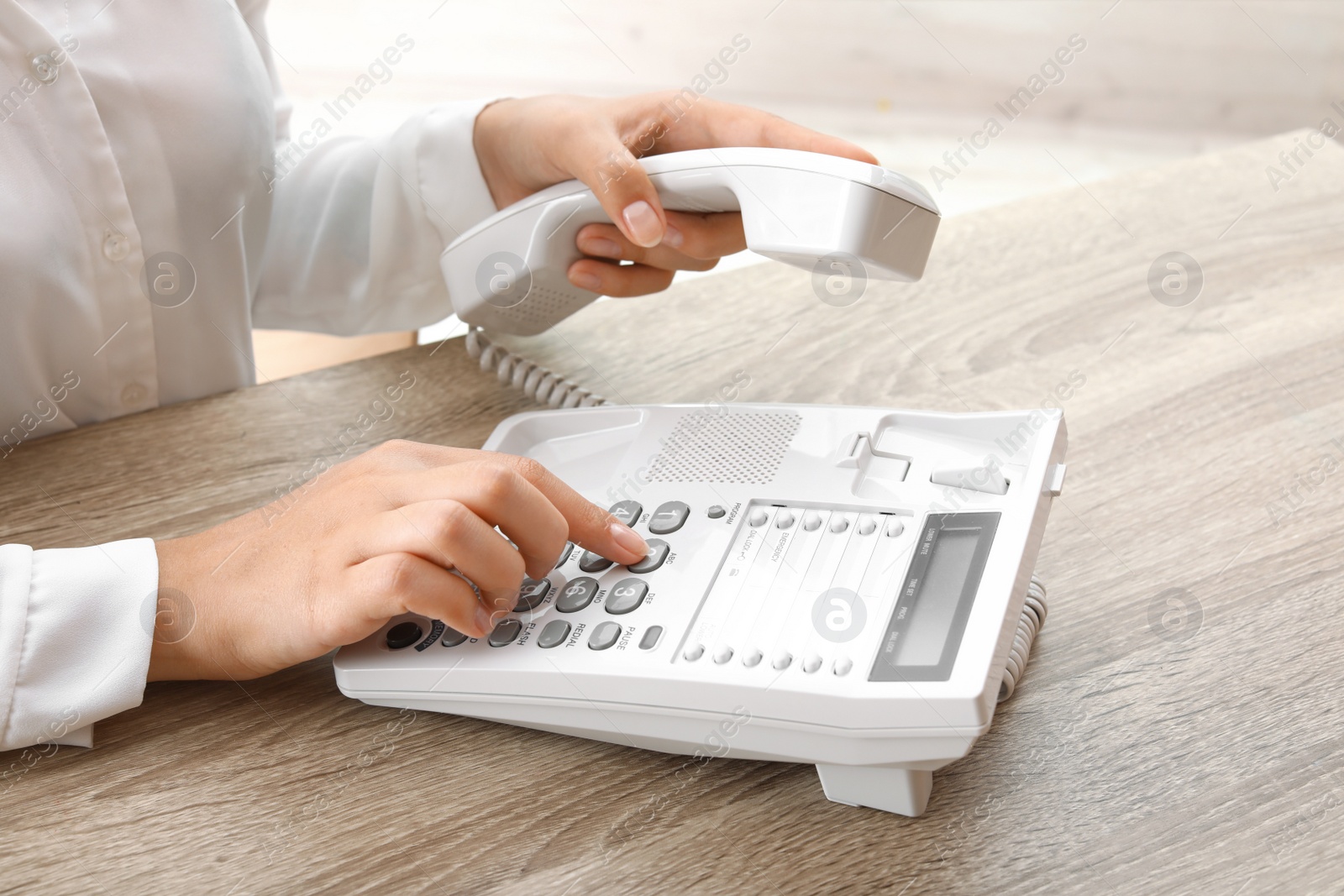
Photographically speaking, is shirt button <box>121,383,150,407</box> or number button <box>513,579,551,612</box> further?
shirt button <box>121,383,150,407</box>

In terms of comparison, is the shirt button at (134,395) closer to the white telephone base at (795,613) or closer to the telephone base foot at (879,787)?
the white telephone base at (795,613)

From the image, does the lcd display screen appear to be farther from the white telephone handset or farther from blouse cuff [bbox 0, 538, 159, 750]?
blouse cuff [bbox 0, 538, 159, 750]

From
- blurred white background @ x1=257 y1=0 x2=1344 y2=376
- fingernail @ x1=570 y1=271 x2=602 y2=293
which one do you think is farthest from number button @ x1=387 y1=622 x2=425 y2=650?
blurred white background @ x1=257 y1=0 x2=1344 y2=376

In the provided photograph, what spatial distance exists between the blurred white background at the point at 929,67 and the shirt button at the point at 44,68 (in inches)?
78.7

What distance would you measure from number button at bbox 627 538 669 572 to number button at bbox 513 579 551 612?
0.04 meters

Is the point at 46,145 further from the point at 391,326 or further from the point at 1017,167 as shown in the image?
the point at 1017,167

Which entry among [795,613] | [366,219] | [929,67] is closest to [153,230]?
[366,219]

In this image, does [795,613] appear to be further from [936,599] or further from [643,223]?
[643,223]

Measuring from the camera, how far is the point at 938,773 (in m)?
0.50

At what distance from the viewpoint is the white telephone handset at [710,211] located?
1.97ft

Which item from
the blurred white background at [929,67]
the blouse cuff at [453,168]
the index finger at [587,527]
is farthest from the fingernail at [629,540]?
the blurred white background at [929,67]

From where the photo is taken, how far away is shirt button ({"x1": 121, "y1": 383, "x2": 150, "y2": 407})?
31.0 inches

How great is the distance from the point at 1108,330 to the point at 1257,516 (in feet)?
0.76

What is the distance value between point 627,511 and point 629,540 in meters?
0.05
